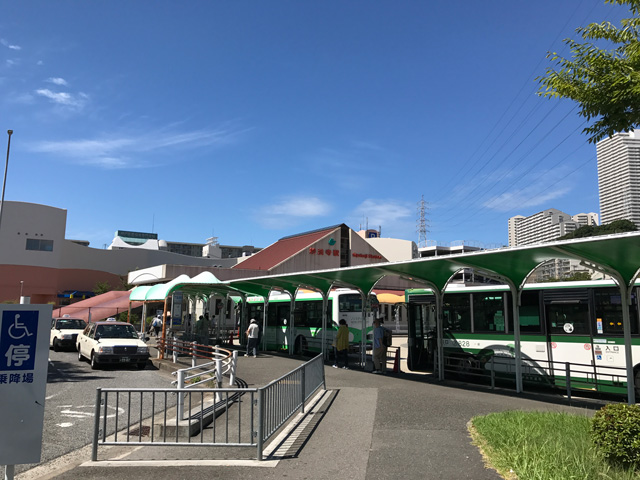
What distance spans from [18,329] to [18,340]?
11cm

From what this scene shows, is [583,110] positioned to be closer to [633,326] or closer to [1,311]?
[633,326]

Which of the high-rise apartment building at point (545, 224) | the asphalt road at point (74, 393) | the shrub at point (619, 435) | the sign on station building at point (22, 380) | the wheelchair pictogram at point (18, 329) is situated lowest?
the asphalt road at point (74, 393)

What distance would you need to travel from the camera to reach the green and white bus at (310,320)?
21891 mm

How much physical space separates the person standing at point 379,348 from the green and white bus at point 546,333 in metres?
1.70

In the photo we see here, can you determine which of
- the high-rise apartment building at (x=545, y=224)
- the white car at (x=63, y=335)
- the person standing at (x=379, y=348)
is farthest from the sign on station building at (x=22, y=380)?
the high-rise apartment building at (x=545, y=224)

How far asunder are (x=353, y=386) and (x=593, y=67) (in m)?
9.36

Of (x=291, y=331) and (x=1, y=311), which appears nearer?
(x=1, y=311)

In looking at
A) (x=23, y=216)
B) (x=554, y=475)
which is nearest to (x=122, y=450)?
(x=554, y=475)

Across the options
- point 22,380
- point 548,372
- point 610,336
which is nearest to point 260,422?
point 22,380

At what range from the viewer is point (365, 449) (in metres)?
7.29

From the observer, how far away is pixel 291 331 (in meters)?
22.9

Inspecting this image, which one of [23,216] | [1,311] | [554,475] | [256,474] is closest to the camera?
[1,311]

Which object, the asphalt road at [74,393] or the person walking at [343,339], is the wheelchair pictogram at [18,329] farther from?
the person walking at [343,339]

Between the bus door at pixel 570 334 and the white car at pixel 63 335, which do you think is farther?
the white car at pixel 63 335
